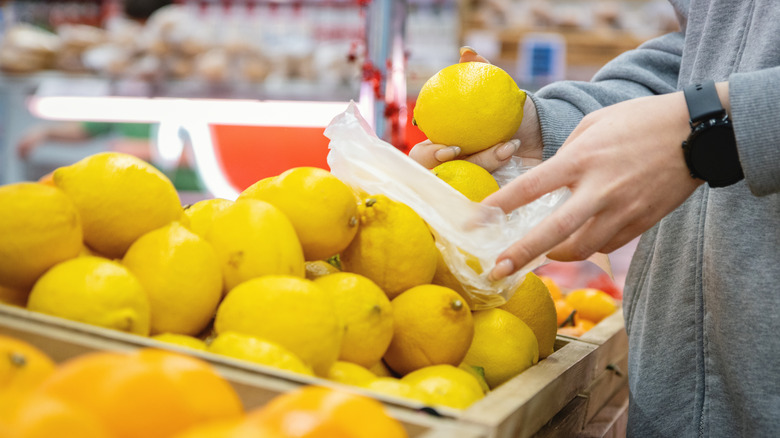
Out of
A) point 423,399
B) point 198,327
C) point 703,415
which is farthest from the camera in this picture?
point 703,415

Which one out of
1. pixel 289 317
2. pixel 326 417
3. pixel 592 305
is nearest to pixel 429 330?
pixel 289 317

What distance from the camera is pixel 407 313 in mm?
835

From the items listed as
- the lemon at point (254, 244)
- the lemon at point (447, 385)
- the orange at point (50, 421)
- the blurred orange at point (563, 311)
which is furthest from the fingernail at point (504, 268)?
the blurred orange at point (563, 311)

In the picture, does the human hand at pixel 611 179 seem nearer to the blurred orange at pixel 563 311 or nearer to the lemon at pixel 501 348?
the lemon at pixel 501 348

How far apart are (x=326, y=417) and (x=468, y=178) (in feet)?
1.91

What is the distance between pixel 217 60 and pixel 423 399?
3208mm

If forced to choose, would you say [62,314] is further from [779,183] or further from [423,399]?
[779,183]

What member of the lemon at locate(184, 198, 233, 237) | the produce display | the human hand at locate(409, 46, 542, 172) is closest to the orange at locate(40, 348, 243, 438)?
the produce display

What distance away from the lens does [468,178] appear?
1.00m

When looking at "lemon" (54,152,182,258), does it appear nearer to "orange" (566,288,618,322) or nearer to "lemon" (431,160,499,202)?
"lemon" (431,160,499,202)

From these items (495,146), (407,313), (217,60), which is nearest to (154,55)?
(217,60)

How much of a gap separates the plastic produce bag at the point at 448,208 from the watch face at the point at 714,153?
0.64 ft

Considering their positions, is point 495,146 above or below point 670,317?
above

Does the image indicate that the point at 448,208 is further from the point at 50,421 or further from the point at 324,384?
the point at 50,421
